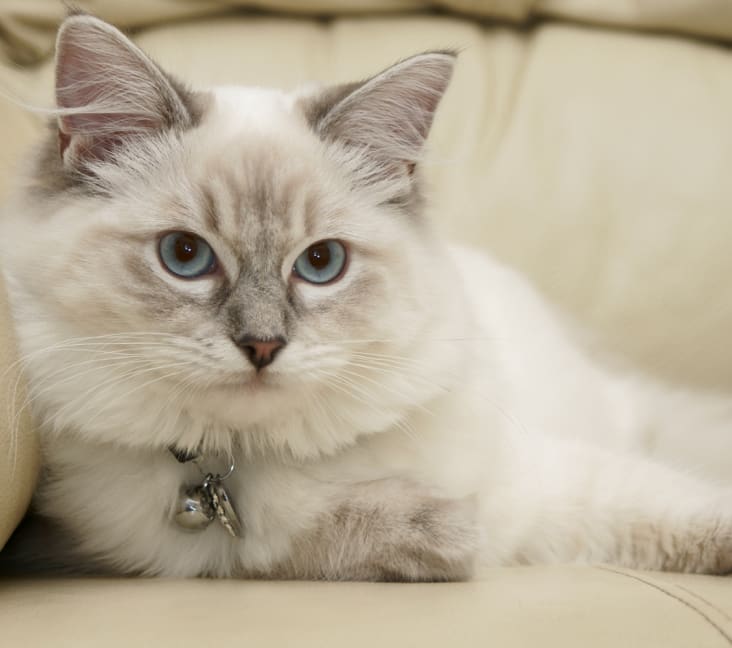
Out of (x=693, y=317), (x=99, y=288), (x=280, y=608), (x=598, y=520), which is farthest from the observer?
(x=693, y=317)

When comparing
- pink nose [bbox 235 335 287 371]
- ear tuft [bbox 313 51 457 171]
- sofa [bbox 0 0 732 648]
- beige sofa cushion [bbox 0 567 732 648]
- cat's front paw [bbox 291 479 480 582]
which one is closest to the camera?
beige sofa cushion [bbox 0 567 732 648]

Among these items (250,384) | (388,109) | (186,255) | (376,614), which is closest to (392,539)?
(376,614)

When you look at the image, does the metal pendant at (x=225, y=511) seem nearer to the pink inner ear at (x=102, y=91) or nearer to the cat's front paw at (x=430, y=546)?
the cat's front paw at (x=430, y=546)

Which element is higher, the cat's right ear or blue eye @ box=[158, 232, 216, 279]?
the cat's right ear

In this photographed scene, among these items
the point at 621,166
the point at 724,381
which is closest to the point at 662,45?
the point at 621,166

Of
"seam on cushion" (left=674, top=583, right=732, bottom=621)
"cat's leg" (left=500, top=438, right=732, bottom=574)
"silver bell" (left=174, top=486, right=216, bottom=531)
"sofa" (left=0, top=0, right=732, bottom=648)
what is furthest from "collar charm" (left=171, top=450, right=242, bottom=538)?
"sofa" (left=0, top=0, right=732, bottom=648)

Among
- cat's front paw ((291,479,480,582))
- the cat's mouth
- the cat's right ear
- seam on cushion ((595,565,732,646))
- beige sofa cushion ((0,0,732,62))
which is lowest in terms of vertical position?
cat's front paw ((291,479,480,582))

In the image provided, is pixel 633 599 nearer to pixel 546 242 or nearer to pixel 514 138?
pixel 546 242

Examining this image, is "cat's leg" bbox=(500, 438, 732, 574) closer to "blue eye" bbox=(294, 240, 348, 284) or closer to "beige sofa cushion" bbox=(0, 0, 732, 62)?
"blue eye" bbox=(294, 240, 348, 284)
